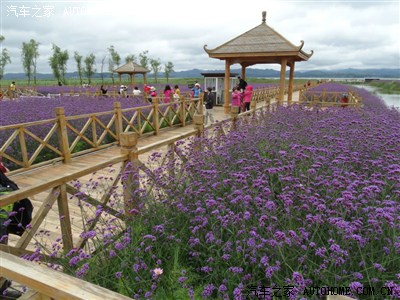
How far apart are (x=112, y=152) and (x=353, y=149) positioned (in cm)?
586

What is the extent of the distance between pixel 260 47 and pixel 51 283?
482 inches

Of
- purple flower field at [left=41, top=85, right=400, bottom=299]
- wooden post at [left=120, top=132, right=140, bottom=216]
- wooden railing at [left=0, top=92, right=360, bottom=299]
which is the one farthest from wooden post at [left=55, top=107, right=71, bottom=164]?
purple flower field at [left=41, top=85, right=400, bottom=299]

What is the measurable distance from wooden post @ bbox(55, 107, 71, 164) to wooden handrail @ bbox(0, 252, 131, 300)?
5.69 meters

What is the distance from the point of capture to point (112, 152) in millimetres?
7598

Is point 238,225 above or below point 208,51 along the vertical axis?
below

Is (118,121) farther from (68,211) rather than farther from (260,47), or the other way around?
(260,47)

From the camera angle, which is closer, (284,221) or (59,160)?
(284,221)

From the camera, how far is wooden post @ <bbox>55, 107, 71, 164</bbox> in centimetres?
630

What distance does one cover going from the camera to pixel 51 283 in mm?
1090

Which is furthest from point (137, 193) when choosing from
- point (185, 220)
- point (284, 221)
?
point (284, 221)

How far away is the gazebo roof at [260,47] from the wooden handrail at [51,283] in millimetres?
11634

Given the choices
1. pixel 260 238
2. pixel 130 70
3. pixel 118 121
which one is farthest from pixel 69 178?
pixel 130 70

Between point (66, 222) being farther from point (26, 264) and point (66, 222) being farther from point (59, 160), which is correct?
point (59, 160)

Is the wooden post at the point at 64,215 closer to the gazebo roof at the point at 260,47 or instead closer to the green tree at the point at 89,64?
the gazebo roof at the point at 260,47
